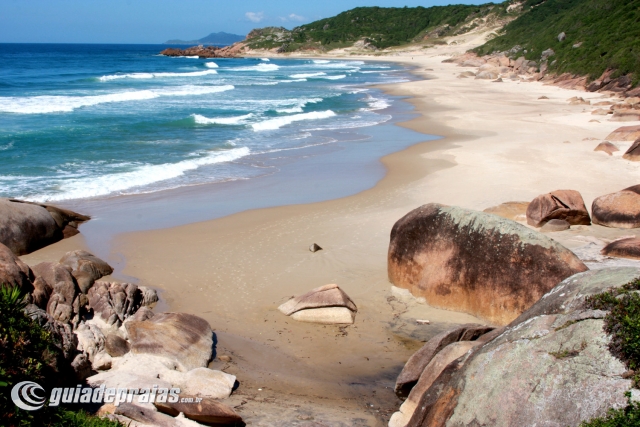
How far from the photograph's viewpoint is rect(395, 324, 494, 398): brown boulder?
6.00m

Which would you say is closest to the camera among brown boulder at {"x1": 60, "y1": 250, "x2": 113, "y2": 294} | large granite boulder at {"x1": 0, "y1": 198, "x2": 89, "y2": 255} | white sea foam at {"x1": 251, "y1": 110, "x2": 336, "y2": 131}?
brown boulder at {"x1": 60, "y1": 250, "x2": 113, "y2": 294}

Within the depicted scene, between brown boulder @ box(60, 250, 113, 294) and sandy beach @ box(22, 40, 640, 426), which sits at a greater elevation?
brown boulder @ box(60, 250, 113, 294)

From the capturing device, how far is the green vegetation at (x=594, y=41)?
3559 cm

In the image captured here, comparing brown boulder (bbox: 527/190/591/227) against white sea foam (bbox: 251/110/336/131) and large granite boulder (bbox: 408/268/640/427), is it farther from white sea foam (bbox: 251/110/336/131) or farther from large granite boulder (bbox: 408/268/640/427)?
white sea foam (bbox: 251/110/336/131)

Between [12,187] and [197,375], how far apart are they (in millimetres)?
11624

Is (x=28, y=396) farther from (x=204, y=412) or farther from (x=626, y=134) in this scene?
(x=626, y=134)

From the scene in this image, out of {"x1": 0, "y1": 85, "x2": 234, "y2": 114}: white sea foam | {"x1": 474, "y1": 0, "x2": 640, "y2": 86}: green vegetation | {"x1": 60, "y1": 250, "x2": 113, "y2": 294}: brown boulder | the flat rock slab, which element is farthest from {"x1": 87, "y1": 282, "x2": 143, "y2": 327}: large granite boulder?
{"x1": 474, "y1": 0, "x2": 640, "y2": 86}: green vegetation

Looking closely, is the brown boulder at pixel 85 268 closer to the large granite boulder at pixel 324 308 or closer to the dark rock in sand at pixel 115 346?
the dark rock in sand at pixel 115 346

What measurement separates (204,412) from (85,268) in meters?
4.80

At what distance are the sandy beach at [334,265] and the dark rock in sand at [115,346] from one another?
111 centimetres

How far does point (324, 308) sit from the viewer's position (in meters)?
8.12

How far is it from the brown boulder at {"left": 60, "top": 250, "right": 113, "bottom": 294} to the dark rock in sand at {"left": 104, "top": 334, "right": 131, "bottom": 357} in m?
1.99

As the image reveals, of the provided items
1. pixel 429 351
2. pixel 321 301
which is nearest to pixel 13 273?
pixel 321 301

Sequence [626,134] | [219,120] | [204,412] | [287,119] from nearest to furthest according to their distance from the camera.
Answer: [204,412] → [626,134] → [219,120] → [287,119]
